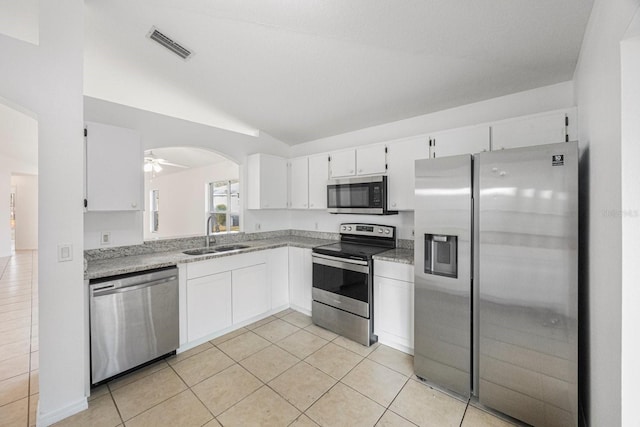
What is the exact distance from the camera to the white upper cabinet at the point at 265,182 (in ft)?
12.1

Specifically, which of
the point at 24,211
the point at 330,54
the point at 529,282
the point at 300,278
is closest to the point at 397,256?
the point at 529,282

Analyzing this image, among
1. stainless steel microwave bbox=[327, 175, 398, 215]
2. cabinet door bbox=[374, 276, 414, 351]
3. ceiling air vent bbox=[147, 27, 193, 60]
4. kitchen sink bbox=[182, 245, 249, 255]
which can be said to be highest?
ceiling air vent bbox=[147, 27, 193, 60]

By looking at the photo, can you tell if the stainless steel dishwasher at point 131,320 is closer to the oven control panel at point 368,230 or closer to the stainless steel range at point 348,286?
the stainless steel range at point 348,286

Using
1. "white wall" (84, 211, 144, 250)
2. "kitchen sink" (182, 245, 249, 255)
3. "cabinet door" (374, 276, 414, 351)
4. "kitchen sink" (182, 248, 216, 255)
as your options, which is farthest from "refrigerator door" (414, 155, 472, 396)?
"white wall" (84, 211, 144, 250)

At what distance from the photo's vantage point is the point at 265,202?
3736 mm

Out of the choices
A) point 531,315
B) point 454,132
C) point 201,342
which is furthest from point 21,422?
point 454,132

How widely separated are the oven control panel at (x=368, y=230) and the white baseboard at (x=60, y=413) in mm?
2869

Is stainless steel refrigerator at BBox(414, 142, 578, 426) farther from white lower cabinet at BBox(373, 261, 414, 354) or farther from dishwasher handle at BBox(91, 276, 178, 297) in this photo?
dishwasher handle at BBox(91, 276, 178, 297)

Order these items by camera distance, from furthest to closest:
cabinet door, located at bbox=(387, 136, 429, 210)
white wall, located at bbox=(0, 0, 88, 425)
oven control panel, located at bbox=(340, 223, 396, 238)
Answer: oven control panel, located at bbox=(340, 223, 396, 238) → cabinet door, located at bbox=(387, 136, 429, 210) → white wall, located at bbox=(0, 0, 88, 425)

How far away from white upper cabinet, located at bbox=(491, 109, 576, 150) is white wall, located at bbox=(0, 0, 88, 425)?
329 cm

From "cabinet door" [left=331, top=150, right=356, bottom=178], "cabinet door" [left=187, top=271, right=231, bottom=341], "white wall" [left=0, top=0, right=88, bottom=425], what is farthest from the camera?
"cabinet door" [left=331, top=150, right=356, bottom=178]

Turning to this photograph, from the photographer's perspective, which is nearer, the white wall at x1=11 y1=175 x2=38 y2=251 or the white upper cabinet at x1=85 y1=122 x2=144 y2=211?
the white upper cabinet at x1=85 y1=122 x2=144 y2=211

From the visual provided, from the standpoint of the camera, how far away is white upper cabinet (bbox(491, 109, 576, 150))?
2.04 m

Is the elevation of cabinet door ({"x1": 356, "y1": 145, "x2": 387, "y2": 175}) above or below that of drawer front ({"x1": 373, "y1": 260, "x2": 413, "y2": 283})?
above
